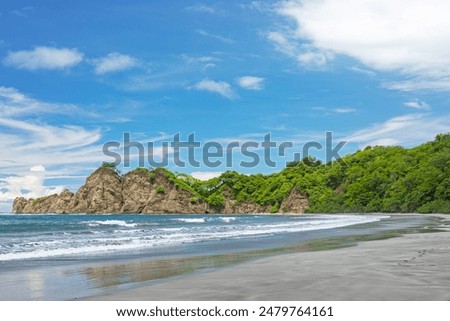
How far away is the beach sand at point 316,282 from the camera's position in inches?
337

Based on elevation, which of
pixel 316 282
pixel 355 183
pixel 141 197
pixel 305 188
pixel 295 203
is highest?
pixel 355 183

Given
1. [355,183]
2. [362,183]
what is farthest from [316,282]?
[355,183]

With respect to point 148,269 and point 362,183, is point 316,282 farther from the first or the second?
point 362,183

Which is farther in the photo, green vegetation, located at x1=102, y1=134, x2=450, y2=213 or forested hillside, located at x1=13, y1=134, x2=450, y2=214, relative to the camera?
forested hillside, located at x1=13, y1=134, x2=450, y2=214

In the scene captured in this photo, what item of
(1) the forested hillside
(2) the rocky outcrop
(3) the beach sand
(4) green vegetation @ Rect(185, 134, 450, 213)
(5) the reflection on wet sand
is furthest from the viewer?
(2) the rocky outcrop

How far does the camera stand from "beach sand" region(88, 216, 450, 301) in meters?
8.56

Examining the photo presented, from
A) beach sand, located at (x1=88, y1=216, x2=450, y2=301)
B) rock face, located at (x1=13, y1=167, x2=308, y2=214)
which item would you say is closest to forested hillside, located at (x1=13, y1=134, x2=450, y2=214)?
rock face, located at (x1=13, y1=167, x2=308, y2=214)

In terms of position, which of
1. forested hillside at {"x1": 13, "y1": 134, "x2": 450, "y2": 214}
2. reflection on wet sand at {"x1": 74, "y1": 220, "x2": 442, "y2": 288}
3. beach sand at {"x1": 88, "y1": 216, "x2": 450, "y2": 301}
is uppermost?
forested hillside at {"x1": 13, "y1": 134, "x2": 450, "y2": 214}

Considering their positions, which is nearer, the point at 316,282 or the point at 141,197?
the point at 316,282

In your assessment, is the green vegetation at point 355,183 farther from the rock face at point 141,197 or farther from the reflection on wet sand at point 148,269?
the reflection on wet sand at point 148,269

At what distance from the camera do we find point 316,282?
9.89 m

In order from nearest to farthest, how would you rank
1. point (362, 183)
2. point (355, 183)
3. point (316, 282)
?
point (316, 282)
point (362, 183)
point (355, 183)

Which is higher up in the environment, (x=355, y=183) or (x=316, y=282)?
(x=355, y=183)

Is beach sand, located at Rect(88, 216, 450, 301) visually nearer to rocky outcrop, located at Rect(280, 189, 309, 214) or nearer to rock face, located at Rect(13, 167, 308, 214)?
rocky outcrop, located at Rect(280, 189, 309, 214)
